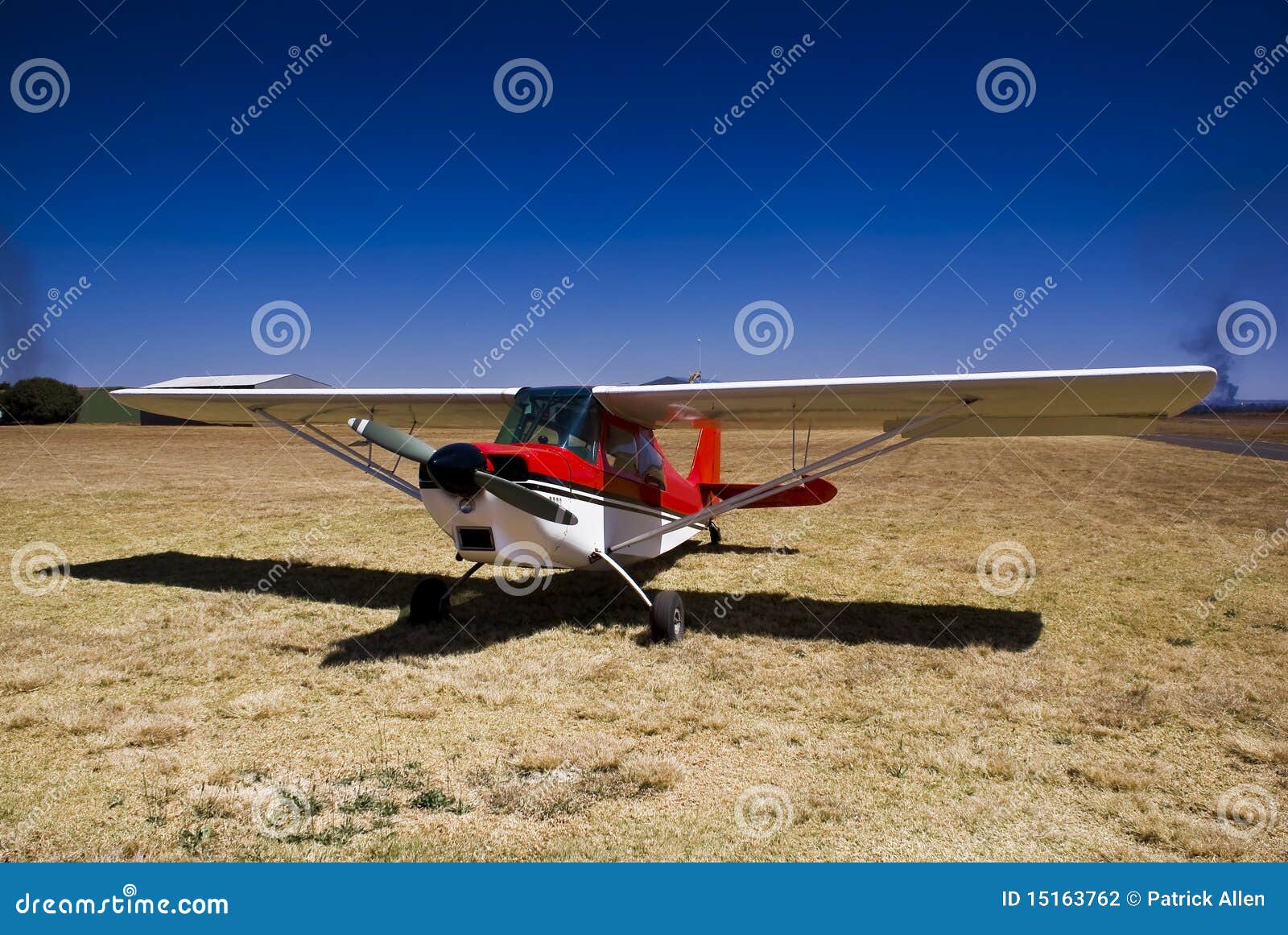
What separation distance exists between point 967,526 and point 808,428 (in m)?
5.82

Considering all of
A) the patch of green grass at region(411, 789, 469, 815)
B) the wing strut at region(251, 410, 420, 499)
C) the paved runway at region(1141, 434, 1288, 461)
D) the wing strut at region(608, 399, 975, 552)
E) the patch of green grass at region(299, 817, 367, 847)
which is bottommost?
the patch of green grass at region(299, 817, 367, 847)

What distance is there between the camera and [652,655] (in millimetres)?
6328

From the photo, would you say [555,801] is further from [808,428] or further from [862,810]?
[808,428]

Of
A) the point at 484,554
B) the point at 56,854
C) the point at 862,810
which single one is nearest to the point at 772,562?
the point at 484,554

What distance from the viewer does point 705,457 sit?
1063cm

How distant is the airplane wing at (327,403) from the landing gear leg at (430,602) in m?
1.99

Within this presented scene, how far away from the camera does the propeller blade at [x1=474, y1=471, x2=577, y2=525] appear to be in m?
5.68

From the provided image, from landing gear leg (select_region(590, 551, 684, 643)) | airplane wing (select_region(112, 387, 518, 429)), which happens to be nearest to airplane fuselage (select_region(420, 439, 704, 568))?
landing gear leg (select_region(590, 551, 684, 643))

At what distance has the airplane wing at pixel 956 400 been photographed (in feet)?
19.8

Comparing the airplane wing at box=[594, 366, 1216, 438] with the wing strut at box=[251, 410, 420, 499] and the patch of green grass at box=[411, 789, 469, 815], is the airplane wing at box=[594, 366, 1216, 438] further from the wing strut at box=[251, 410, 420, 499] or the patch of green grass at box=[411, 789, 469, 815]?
the patch of green grass at box=[411, 789, 469, 815]

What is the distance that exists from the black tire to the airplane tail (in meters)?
4.14

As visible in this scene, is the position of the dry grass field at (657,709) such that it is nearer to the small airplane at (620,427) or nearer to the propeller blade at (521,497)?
the small airplane at (620,427)

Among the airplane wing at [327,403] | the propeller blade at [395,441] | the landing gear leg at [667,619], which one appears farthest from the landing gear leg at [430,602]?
the airplane wing at [327,403]

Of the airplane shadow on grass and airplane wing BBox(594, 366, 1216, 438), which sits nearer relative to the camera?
airplane wing BBox(594, 366, 1216, 438)
